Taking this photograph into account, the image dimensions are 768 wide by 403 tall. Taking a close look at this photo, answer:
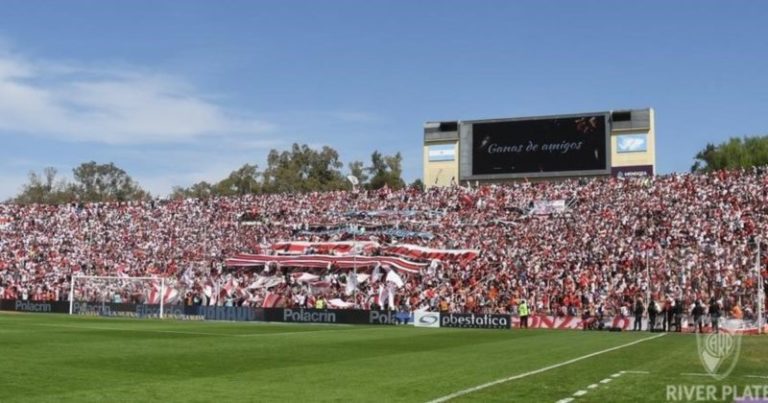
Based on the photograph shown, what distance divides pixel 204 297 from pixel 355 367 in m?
35.8

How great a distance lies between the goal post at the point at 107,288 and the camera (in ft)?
173

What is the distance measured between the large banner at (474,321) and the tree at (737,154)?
72.1 metres

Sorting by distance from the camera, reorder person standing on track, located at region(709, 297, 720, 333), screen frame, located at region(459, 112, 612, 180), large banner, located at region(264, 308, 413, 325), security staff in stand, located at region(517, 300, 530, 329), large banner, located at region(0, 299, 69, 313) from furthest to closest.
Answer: screen frame, located at region(459, 112, 612, 180) < large banner, located at region(0, 299, 69, 313) < large banner, located at region(264, 308, 413, 325) < security staff in stand, located at region(517, 300, 530, 329) < person standing on track, located at region(709, 297, 720, 333)

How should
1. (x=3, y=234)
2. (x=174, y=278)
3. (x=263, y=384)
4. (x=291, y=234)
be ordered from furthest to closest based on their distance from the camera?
(x=3, y=234)
(x=291, y=234)
(x=174, y=278)
(x=263, y=384)

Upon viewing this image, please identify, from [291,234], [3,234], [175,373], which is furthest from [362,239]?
[175,373]

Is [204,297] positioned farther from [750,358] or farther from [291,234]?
[750,358]

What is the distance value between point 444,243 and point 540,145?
18.2 m

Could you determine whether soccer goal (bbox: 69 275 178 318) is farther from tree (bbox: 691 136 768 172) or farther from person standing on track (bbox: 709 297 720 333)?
tree (bbox: 691 136 768 172)

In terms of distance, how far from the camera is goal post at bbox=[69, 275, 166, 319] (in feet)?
173

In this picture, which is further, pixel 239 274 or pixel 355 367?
pixel 239 274

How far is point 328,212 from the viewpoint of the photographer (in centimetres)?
6594

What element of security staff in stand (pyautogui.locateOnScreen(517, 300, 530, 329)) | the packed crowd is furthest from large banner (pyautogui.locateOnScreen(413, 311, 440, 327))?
security staff in stand (pyautogui.locateOnScreen(517, 300, 530, 329))

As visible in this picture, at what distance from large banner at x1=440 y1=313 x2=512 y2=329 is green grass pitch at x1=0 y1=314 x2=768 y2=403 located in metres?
15.2

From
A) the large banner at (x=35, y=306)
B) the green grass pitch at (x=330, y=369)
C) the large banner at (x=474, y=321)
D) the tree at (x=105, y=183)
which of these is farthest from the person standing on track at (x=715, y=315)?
the tree at (x=105, y=183)
